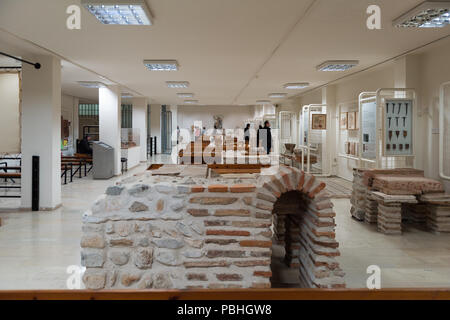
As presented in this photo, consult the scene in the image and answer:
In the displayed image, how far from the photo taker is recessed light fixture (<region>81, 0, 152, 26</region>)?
12.4ft

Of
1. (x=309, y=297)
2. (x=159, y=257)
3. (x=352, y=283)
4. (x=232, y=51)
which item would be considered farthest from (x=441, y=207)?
(x=309, y=297)

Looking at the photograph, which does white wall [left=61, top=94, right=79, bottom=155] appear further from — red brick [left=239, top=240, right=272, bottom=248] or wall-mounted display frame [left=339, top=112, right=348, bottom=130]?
red brick [left=239, top=240, right=272, bottom=248]

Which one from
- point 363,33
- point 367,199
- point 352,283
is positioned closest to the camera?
point 352,283

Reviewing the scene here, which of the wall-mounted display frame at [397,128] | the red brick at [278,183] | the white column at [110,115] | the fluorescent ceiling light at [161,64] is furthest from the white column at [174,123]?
the red brick at [278,183]

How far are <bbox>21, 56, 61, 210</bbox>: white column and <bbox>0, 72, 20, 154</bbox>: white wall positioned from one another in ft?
4.52

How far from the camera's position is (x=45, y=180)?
22.2ft

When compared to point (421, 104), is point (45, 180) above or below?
below

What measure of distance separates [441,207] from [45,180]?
6.93 metres

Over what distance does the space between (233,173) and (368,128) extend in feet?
14.8

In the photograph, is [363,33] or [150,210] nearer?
[150,210]

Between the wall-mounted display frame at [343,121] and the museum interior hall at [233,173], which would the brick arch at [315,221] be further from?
the wall-mounted display frame at [343,121]
